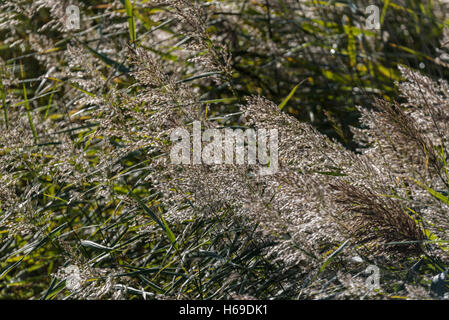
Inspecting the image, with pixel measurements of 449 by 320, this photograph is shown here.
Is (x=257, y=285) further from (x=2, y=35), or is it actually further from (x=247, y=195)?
(x=2, y=35)

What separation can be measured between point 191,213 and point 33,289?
129cm

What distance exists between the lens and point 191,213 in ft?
5.49

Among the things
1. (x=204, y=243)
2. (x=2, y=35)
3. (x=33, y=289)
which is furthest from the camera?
(x=2, y=35)

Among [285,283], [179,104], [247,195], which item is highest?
[179,104]

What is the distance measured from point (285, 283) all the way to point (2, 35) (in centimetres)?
276
